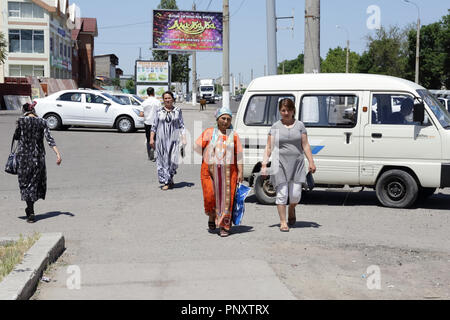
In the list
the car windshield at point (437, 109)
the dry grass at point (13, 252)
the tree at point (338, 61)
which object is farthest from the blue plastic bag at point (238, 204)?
the tree at point (338, 61)

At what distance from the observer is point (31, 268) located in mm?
5832

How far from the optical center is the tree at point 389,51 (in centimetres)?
6688

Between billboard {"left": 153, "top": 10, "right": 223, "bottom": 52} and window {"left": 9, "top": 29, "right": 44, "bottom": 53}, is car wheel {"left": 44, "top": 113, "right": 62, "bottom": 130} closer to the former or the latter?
billboard {"left": 153, "top": 10, "right": 223, "bottom": 52}

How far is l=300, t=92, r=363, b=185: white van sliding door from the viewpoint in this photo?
10.1 meters

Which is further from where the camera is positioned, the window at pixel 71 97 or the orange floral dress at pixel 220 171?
the window at pixel 71 97

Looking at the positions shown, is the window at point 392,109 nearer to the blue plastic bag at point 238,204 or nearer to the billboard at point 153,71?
the blue plastic bag at point 238,204

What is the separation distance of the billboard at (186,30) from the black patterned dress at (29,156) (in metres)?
48.7

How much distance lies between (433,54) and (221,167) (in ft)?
208

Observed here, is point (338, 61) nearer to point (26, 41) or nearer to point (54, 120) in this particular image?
point (26, 41)

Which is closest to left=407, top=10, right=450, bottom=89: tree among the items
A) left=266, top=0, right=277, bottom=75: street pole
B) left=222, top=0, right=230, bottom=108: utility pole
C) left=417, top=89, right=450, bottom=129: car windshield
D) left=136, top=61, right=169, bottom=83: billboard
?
left=136, top=61, right=169, bottom=83: billboard

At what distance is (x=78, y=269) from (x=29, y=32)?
194 ft

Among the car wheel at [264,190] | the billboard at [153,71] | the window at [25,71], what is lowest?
the car wheel at [264,190]

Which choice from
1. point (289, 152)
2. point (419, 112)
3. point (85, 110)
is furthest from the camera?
point (85, 110)

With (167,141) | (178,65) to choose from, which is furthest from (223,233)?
(178,65)
